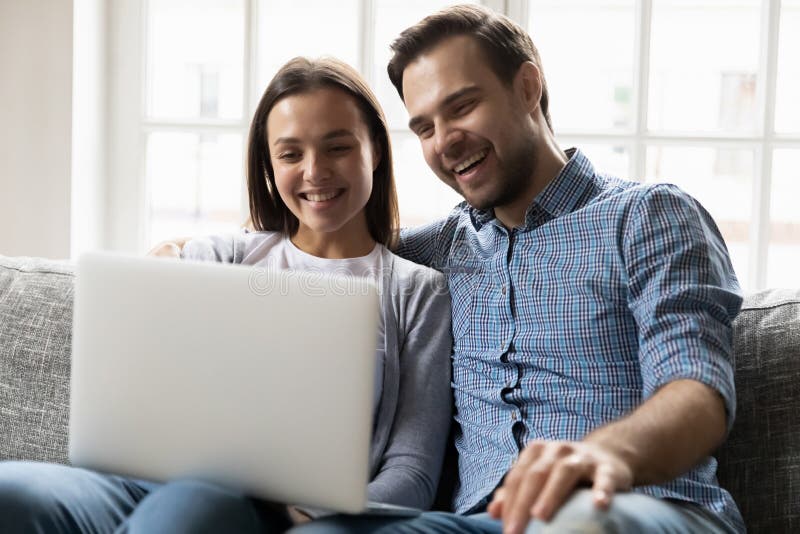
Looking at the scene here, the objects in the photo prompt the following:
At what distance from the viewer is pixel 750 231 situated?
7.21 feet

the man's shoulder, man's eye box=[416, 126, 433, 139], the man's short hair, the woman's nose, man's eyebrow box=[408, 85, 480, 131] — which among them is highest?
the man's short hair

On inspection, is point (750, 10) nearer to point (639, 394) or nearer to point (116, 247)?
point (639, 394)

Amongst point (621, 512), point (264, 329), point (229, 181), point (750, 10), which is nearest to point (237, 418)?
point (264, 329)

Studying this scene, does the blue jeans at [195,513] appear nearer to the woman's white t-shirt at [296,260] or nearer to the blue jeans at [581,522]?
the blue jeans at [581,522]

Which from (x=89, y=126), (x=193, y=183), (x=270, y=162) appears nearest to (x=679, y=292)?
(x=270, y=162)

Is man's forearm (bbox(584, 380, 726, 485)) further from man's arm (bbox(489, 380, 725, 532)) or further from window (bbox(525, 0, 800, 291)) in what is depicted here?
window (bbox(525, 0, 800, 291))

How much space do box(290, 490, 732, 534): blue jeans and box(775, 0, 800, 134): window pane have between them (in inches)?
50.4

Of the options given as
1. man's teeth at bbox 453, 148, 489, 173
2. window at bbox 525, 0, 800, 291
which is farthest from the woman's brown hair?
window at bbox 525, 0, 800, 291

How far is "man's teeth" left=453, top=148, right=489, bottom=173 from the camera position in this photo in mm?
1527

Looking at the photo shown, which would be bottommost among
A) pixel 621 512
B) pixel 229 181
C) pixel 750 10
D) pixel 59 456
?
pixel 59 456

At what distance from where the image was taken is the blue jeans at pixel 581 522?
88 cm

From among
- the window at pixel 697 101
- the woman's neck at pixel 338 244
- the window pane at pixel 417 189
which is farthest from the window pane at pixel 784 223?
the woman's neck at pixel 338 244

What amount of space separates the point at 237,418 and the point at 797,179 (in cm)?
171

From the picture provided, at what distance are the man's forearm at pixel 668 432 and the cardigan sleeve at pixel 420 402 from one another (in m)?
0.43
